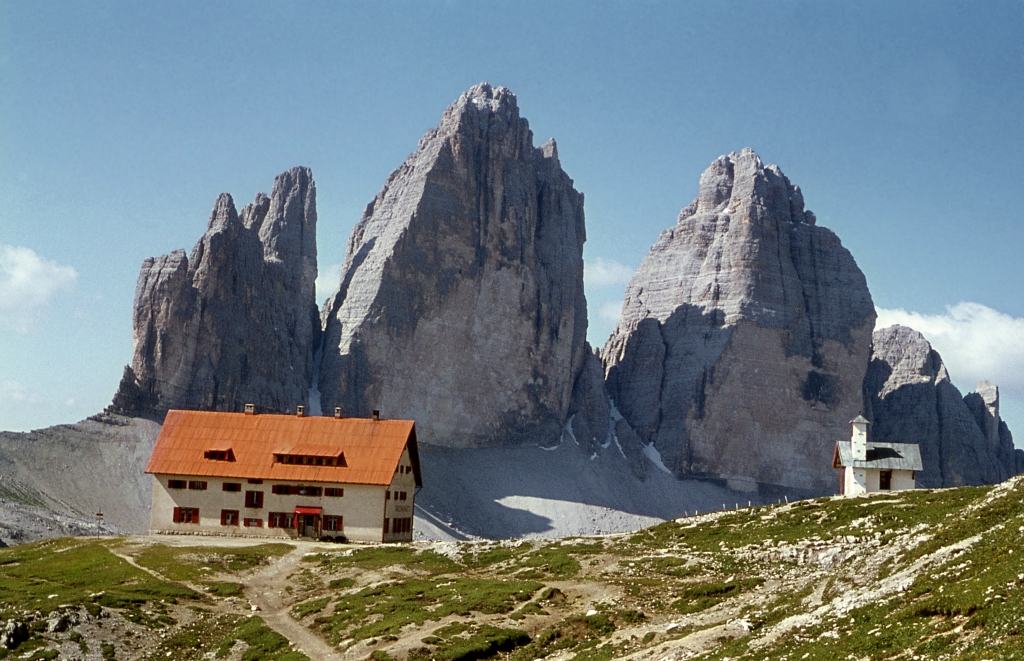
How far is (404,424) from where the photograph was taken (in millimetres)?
93500

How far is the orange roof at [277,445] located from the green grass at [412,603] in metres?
30.7

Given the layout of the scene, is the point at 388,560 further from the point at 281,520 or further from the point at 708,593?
the point at 281,520

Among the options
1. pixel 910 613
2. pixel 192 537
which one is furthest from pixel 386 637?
pixel 192 537

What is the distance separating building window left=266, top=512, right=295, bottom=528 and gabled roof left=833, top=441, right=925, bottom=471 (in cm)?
4296

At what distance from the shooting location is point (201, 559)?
228 ft

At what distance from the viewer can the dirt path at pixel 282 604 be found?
48812 millimetres

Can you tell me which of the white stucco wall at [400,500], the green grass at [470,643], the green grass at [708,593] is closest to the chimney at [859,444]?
the white stucco wall at [400,500]

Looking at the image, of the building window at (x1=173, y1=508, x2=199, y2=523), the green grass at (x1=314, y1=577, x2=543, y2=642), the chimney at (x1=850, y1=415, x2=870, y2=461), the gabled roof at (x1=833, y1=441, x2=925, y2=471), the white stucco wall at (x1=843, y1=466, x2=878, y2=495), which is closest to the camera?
the green grass at (x1=314, y1=577, x2=543, y2=642)

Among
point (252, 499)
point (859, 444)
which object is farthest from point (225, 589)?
point (859, 444)

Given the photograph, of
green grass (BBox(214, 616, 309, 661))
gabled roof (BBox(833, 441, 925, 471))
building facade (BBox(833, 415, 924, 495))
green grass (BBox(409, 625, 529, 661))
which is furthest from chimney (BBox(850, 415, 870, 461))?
green grass (BBox(214, 616, 309, 661))

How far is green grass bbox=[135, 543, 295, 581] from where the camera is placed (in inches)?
2601

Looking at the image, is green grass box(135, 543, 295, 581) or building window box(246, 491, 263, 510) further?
building window box(246, 491, 263, 510)

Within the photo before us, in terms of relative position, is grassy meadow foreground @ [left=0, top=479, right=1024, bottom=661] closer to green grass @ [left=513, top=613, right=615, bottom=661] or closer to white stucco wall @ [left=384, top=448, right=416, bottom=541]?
green grass @ [left=513, top=613, right=615, bottom=661]

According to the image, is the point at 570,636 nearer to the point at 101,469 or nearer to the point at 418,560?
the point at 418,560
